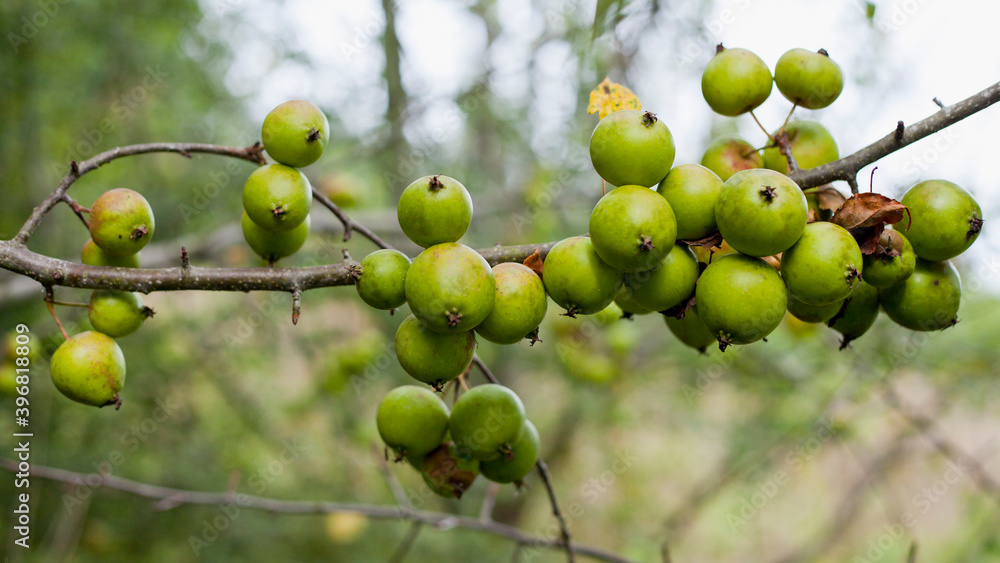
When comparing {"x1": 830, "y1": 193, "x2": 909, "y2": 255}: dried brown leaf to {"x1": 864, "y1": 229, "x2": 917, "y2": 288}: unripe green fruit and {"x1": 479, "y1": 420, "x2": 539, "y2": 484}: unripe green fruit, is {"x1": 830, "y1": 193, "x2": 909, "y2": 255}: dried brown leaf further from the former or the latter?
{"x1": 479, "y1": 420, "x2": 539, "y2": 484}: unripe green fruit

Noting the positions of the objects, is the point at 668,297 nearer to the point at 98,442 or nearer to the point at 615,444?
the point at 98,442

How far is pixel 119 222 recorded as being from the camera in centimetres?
190

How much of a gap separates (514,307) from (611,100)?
821 mm

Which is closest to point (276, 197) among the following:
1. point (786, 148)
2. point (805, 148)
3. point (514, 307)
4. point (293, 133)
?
point (293, 133)

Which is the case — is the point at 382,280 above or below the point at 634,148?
below

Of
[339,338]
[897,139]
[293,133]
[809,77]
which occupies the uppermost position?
[809,77]

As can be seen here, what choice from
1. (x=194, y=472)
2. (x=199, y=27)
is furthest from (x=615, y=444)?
(x=199, y=27)

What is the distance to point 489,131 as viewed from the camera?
7594 millimetres

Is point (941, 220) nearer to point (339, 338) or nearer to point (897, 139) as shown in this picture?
point (897, 139)

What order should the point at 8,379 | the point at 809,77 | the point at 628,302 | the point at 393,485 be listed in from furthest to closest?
the point at 8,379
the point at 393,485
the point at 809,77
the point at 628,302

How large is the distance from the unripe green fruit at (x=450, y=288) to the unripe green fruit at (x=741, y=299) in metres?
0.56

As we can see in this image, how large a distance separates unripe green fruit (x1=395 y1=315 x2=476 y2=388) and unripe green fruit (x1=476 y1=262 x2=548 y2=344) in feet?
0.28

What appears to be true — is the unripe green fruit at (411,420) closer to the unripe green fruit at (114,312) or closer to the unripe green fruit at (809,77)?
the unripe green fruit at (114,312)

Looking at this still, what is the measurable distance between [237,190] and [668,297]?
5528 mm
